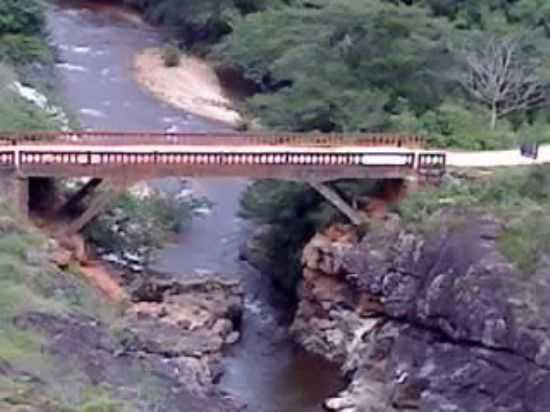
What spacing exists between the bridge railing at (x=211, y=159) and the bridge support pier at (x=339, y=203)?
0.89 m

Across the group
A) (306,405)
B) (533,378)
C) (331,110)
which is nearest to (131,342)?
(306,405)

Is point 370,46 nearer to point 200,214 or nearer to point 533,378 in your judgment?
point 200,214

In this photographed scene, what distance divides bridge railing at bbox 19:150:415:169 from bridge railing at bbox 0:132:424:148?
72 cm

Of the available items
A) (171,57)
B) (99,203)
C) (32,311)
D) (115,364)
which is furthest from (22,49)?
(115,364)

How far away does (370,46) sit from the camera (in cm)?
6016

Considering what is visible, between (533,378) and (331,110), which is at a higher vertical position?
(331,110)

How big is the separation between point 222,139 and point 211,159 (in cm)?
144

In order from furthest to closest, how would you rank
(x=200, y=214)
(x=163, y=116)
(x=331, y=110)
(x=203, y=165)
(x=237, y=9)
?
(x=237, y=9) → (x=163, y=116) → (x=200, y=214) → (x=331, y=110) → (x=203, y=165)

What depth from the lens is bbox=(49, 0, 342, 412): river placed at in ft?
173

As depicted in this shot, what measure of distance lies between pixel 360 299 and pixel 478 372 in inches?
242

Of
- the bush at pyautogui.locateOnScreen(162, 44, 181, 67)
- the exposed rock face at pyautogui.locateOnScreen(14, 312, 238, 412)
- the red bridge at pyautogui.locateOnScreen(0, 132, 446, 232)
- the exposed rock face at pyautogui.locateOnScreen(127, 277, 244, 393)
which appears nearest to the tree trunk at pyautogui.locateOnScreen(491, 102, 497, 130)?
the red bridge at pyautogui.locateOnScreen(0, 132, 446, 232)

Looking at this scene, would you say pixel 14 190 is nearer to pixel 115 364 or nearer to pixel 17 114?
pixel 17 114

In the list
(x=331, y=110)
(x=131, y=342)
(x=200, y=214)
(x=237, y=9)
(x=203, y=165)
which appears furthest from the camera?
(x=237, y=9)

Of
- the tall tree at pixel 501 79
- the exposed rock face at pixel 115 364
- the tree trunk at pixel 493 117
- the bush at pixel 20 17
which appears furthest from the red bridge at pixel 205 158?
the bush at pixel 20 17
